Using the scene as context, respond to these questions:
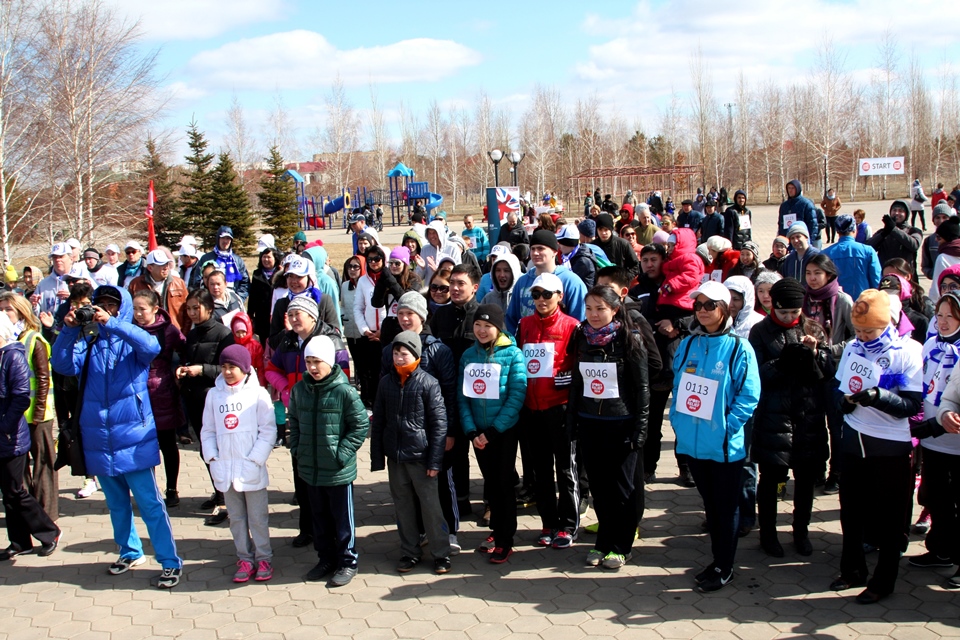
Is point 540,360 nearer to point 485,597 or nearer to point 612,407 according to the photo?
point 612,407

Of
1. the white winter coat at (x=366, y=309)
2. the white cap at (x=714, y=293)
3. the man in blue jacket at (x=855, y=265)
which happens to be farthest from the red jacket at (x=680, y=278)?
the white winter coat at (x=366, y=309)

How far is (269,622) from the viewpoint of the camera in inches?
175

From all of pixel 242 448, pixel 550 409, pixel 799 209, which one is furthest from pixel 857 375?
pixel 799 209

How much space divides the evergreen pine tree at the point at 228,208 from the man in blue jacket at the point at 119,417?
79.5 feet

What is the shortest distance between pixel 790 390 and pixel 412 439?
246 centimetres

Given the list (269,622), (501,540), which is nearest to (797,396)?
(501,540)

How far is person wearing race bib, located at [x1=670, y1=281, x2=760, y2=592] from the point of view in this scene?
435cm

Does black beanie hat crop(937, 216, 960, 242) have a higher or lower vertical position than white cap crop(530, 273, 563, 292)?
higher

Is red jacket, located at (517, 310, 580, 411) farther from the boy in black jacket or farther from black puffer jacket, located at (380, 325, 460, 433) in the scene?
the boy in black jacket

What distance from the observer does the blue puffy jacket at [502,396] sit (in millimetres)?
4957

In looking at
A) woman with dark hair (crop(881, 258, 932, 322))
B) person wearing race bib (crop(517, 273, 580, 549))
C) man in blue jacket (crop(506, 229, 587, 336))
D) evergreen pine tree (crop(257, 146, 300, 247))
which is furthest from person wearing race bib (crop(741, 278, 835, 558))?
evergreen pine tree (crop(257, 146, 300, 247))

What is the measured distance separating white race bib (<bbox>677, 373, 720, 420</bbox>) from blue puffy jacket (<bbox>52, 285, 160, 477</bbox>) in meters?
3.45

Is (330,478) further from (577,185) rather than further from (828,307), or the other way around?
(577,185)

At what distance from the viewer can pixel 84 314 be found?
478 centimetres
